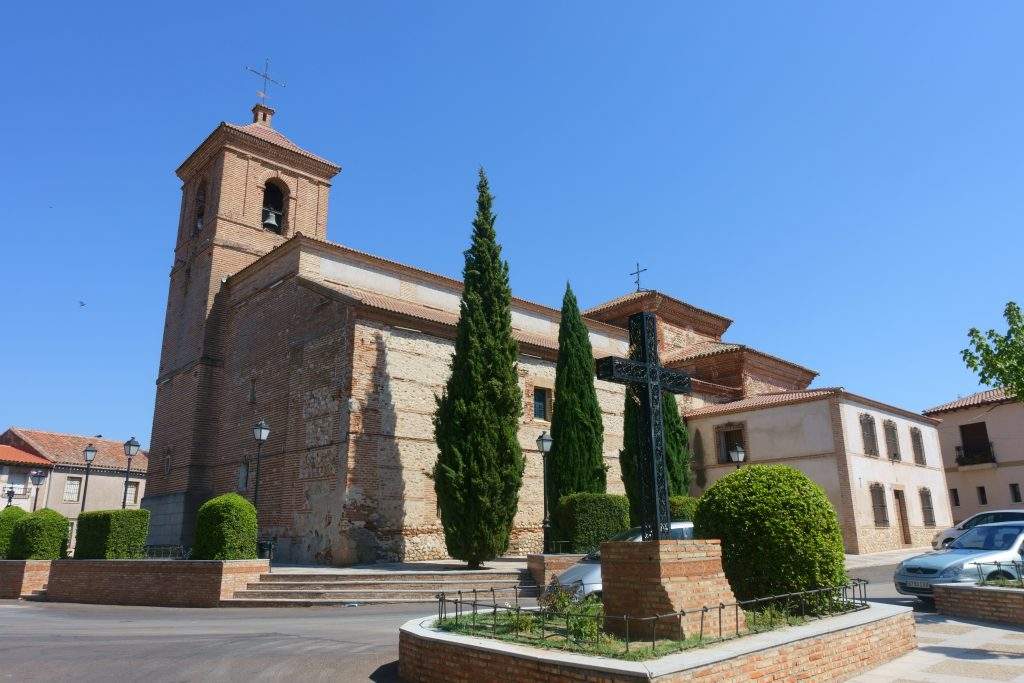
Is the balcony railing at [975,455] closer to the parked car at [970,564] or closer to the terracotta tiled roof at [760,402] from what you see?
the terracotta tiled roof at [760,402]

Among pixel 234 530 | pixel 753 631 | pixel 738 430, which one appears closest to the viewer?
pixel 753 631

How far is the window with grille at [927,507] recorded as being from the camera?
83.4 feet

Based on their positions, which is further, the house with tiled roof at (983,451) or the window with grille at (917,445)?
the house with tiled roof at (983,451)

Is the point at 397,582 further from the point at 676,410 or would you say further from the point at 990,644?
the point at 676,410

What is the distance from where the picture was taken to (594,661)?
5.11 meters

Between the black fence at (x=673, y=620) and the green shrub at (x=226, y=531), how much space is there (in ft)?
26.8

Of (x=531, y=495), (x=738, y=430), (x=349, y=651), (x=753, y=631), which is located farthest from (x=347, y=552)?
(x=738, y=430)

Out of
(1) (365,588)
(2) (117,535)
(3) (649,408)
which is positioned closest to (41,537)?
(2) (117,535)

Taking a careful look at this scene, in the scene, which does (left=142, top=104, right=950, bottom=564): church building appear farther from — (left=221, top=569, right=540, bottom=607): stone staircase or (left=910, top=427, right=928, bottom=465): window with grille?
(left=221, top=569, right=540, bottom=607): stone staircase

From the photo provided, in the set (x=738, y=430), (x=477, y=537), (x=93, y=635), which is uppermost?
(x=738, y=430)

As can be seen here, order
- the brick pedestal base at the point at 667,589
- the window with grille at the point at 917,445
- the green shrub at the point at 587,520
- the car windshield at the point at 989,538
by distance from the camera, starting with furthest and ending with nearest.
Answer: the window with grille at the point at 917,445, the green shrub at the point at 587,520, the car windshield at the point at 989,538, the brick pedestal base at the point at 667,589

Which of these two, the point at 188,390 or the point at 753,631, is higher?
the point at 188,390

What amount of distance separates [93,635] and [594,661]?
8818mm

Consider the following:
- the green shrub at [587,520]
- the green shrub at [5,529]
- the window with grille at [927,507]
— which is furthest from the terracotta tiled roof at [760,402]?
the green shrub at [5,529]
